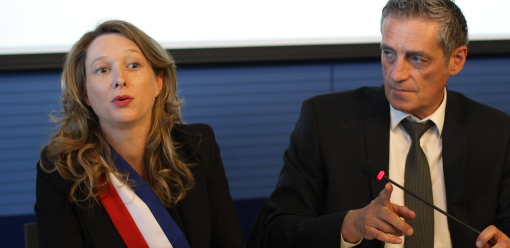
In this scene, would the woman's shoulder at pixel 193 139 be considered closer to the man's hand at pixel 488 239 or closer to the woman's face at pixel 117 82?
the woman's face at pixel 117 82

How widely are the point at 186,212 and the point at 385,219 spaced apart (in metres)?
0.54

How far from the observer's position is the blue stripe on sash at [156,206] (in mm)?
1648

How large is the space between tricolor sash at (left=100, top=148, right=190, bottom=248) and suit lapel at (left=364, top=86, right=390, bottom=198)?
584 mm

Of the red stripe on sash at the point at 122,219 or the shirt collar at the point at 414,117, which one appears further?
the shirt collar at the point at 414,117

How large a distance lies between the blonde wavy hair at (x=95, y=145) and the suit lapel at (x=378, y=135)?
1.74 ft

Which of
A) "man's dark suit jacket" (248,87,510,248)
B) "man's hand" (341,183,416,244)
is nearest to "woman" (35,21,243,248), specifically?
"man's dark suit jacket" (248,87,510,248)

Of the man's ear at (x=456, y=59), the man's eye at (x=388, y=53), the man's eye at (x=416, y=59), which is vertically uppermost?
the man's eye at (x=388, y=53)

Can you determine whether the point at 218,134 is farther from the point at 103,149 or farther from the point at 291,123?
the point at 103,149

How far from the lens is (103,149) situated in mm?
1695

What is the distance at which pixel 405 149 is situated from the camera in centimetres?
186

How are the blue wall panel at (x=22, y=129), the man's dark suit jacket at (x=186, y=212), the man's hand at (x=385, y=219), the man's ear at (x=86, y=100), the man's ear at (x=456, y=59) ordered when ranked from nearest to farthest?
the man's hand at (x=385, y=219)
the man's dark suit jacket at (x=186, y=212)
the man's ear at (x=86, y=100)
the man's ear at (x=456, y=59)
the blue wall panel at (x=22, y=129)

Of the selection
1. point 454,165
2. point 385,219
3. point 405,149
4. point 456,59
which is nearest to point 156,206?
point 385,219

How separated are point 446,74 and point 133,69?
90 cm

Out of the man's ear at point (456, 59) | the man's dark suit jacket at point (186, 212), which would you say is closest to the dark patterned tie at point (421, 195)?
the man's ear at point (456, 59)
